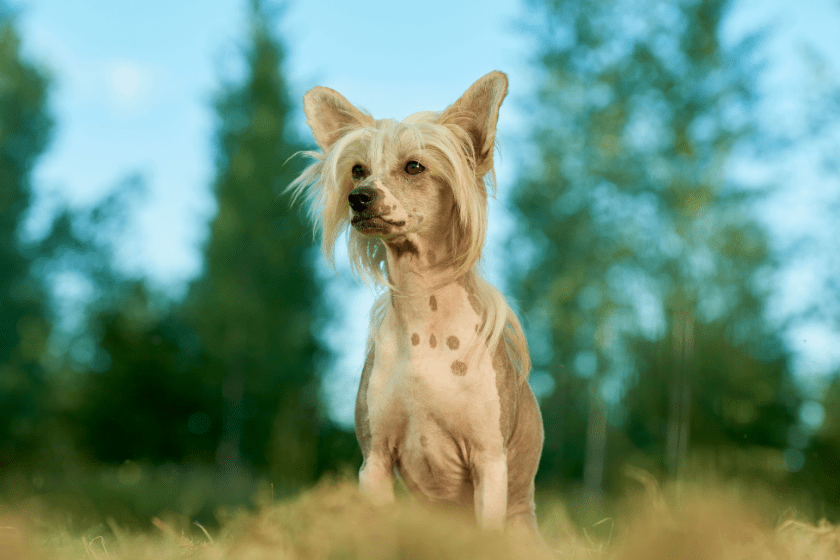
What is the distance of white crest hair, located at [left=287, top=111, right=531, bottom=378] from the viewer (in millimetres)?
3025

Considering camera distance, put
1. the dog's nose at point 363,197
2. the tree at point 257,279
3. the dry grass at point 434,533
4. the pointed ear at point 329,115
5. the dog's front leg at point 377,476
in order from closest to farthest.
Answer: the dry grass at point 434,533 → the dog's nose at point 363,197 → the dog's front leg at point 377,476 → the pointed ear at point 329,115 → the tree at point 257,279

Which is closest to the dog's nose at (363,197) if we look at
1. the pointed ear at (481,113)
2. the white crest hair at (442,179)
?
the white crest hair at (442,179)

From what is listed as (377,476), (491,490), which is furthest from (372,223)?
(491,490)

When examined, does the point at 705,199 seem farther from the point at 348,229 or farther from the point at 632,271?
the point at 348,229

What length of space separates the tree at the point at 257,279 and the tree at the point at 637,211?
4.81m

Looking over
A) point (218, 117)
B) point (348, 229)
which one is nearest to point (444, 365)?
point (348, 229)

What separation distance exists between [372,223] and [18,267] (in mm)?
13084

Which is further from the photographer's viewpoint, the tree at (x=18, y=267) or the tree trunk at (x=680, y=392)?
the tree at (x=18, y=267)

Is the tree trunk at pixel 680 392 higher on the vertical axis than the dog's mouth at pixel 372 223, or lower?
lower

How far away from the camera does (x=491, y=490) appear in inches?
115

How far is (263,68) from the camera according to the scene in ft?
54.1

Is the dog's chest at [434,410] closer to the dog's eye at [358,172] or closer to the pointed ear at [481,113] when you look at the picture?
the dog's eye at [358,172]

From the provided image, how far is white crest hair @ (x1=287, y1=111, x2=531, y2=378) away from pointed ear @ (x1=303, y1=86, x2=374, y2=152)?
0.23ft

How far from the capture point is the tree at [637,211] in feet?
34.4
